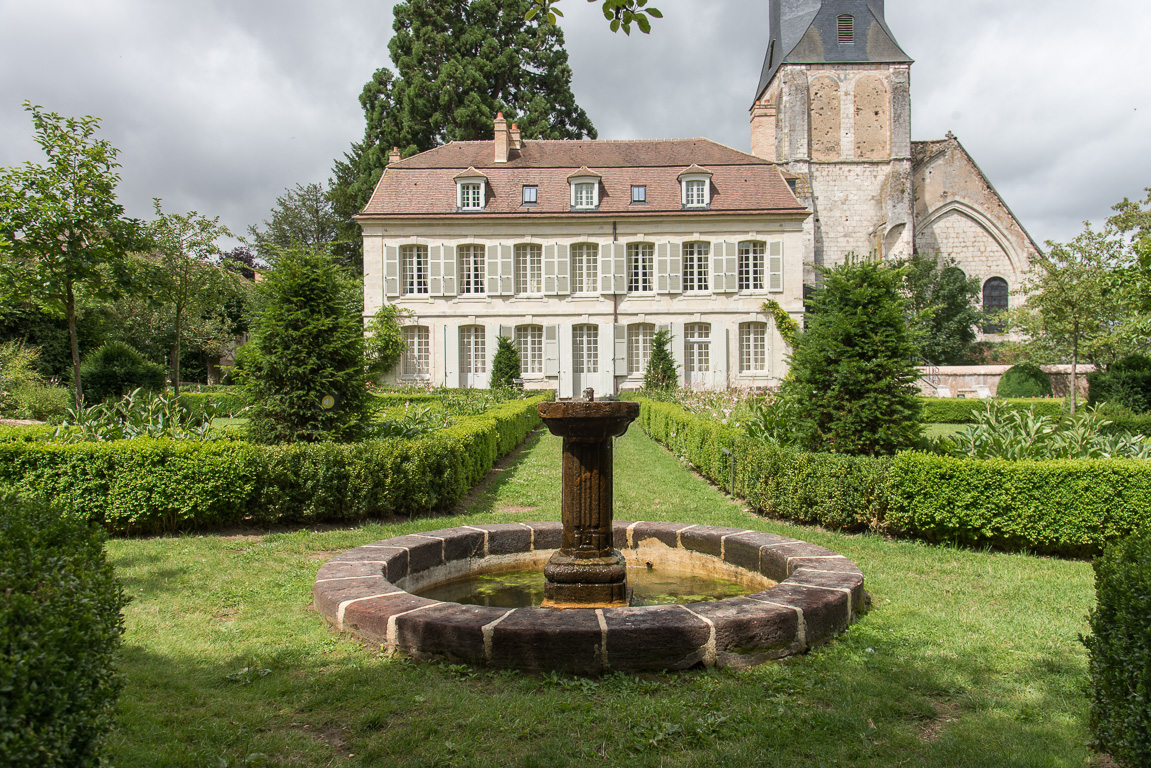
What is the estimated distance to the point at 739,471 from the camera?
26.3 ft

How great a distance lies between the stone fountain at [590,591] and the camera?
3105 mm

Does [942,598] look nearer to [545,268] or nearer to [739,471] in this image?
[739,471]

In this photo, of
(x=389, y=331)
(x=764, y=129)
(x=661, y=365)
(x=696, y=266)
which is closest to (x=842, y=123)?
(x=764, y=129)

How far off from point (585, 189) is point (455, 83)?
10.6 m

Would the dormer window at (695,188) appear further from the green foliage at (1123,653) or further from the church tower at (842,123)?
the green foliage at (1123,653)

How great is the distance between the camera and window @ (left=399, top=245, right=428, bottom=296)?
78.5ft

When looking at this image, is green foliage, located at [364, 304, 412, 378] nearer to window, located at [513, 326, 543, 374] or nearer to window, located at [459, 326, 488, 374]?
window, located at [459, 326, 488, 374]

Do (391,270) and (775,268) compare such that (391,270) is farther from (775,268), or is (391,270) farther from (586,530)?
(586,530)

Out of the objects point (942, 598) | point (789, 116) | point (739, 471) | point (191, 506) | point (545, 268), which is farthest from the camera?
point (789, 116)

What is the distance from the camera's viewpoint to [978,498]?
5.81 m

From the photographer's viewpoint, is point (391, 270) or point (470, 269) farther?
point (470, 269)

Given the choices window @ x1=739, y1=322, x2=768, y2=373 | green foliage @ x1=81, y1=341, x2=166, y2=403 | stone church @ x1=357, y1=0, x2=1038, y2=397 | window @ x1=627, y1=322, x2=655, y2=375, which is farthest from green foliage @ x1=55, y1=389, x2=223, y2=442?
window @ x1=739, y1=322, x2=768, y2=373

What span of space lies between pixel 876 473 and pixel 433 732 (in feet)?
15.9

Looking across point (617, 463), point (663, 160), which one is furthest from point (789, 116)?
point (617, 463)
